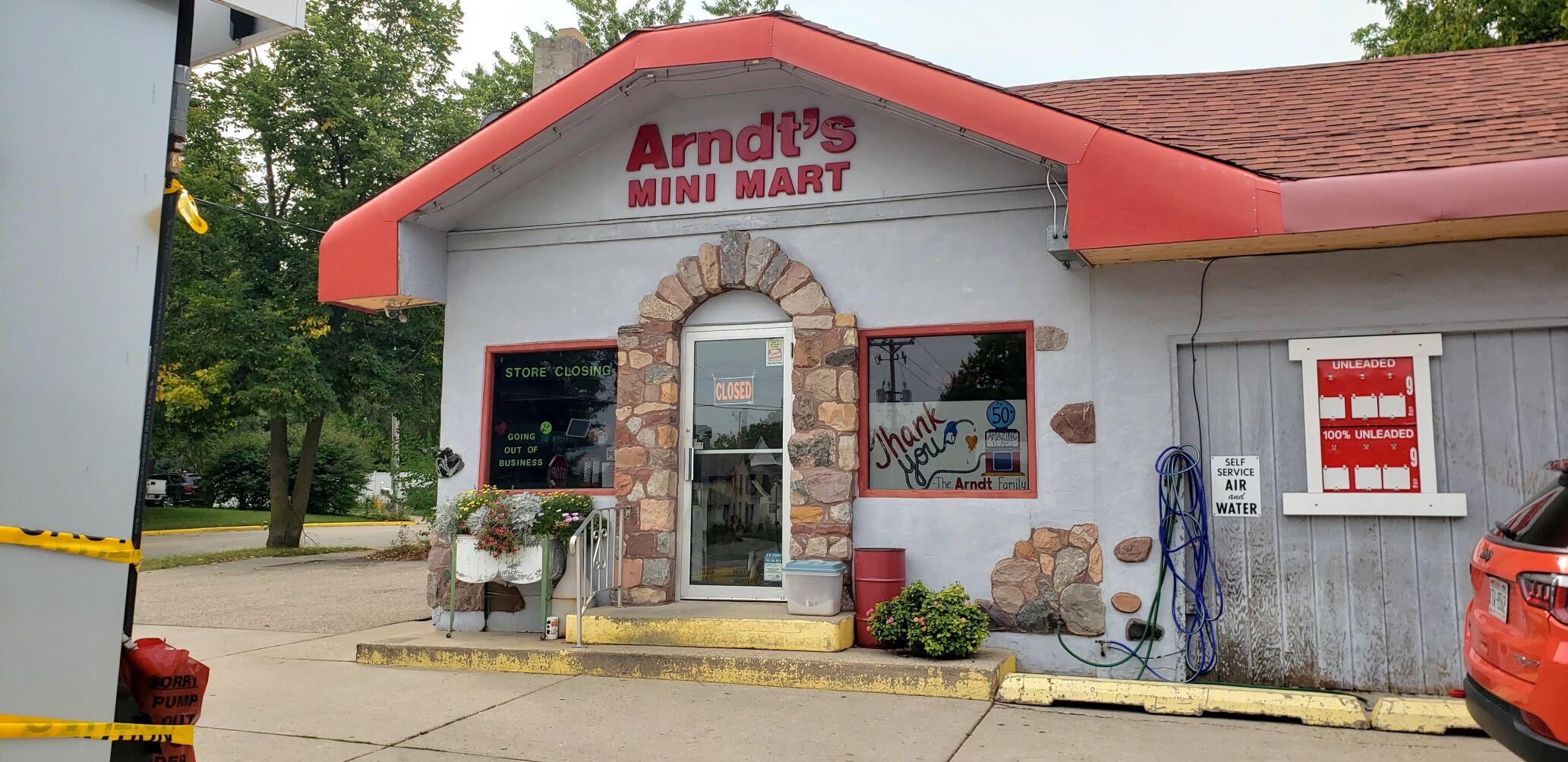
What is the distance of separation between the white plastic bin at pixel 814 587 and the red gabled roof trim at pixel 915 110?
9.40ft

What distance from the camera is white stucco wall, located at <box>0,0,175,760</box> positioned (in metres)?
2.63

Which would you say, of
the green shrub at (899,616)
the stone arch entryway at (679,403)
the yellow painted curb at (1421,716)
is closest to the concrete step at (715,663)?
the green shrub at (899,616)

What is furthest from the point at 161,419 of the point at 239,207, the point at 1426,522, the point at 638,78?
the point at 1426,522

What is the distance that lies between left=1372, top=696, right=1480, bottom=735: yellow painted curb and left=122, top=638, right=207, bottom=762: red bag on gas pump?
5.87 m

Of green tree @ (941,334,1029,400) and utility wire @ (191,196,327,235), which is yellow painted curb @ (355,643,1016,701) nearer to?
green tree @ (941,334,1029,400)

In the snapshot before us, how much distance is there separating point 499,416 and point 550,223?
173 centimetres

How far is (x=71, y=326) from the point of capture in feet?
9.03

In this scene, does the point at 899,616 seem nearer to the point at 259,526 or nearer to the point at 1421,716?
the point at 1421,716

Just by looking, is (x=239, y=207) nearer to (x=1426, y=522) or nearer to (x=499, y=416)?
(x=499, y=416)

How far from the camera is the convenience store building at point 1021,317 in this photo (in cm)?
658

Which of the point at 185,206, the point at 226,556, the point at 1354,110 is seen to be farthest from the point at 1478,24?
the point at 226,556

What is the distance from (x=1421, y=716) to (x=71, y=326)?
21.4ft

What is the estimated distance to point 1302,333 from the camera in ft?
22.8

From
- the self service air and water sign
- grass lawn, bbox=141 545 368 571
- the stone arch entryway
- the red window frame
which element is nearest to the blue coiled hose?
the self service air and water sign
